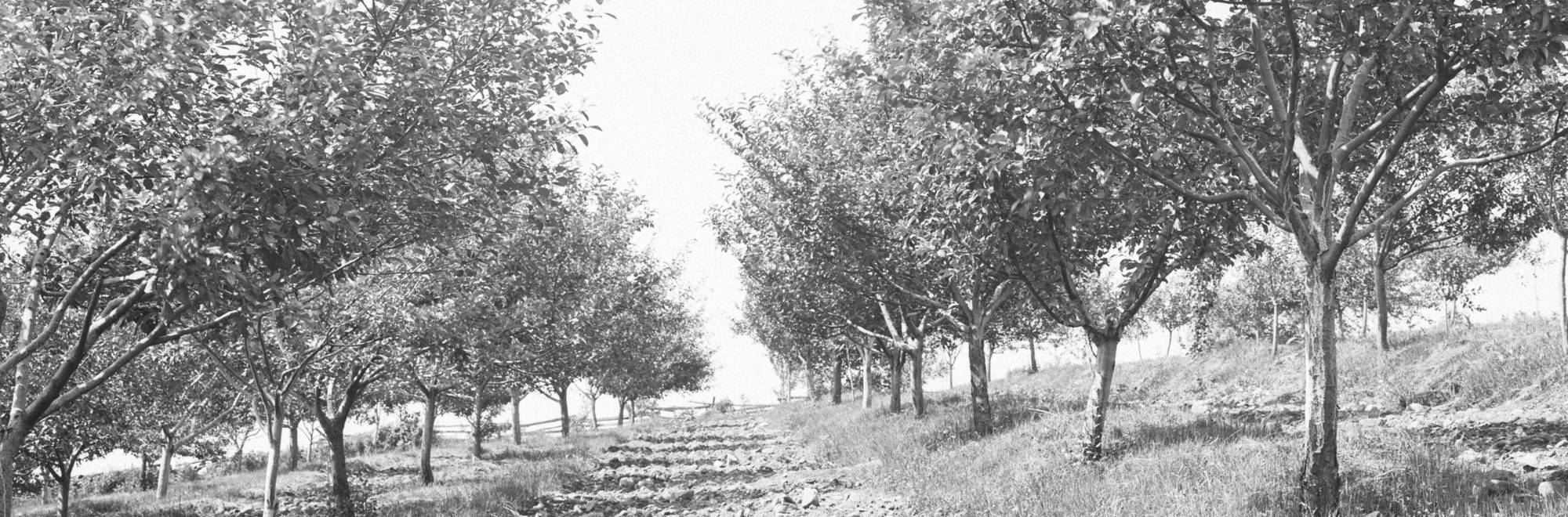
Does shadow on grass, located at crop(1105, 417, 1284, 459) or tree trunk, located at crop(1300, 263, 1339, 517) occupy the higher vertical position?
tree trunk, located at crop(1300, 263, 1339, 517)

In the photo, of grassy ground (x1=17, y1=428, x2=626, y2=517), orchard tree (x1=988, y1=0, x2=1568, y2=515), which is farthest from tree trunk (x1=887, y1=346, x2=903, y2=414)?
orchard tree (x1=988, y1=0, x2=1568, y2=515)

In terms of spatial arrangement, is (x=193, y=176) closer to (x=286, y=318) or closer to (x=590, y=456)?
(x=286, y=318)

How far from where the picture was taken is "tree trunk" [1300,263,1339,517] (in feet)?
22.4

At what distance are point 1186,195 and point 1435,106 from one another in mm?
2828

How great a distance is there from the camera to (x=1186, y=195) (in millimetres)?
7562

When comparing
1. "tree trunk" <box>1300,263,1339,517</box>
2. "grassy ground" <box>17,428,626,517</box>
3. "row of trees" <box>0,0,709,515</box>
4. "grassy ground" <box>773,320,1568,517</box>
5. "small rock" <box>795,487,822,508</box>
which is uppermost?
"row of trees" <box>0,0,709,515</box>

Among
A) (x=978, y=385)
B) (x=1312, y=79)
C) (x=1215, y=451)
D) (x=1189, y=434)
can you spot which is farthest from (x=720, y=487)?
(x=1312, y=79)

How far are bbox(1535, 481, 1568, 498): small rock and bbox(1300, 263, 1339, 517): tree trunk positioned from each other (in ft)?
5.55

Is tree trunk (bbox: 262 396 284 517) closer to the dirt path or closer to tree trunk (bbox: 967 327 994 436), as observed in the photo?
the dirt path

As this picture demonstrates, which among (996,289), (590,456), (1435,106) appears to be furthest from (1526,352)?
(590,456)

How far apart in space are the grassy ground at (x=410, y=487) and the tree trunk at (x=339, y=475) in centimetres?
88

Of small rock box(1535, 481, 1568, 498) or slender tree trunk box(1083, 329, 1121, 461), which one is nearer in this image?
small rock box(1535, 481, 1568, 498)

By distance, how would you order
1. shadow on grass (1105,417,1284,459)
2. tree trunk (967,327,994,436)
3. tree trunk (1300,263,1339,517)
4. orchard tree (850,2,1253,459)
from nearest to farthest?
tree trunk (1300,263,1339,517) → orchard tree (850,2,1253,459) → shadow on grass (1105,417,1284,459) → tree trunk (967,327,994,436)

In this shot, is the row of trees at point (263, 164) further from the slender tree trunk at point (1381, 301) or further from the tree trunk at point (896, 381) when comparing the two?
the slender tree trunk at point (1381, 301)
